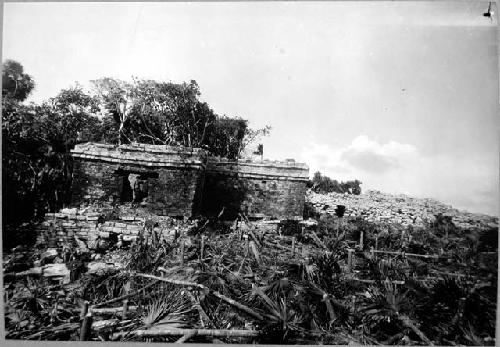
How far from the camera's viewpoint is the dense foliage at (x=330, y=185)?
41.3 feet

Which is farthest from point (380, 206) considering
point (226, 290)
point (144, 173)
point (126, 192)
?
point (126, 192)

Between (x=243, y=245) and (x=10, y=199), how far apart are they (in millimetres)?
5244

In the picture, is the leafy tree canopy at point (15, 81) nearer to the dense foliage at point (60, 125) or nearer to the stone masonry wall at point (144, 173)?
the dense foliage at point (60, 125)

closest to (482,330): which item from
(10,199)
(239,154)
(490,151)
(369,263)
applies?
(369,263)

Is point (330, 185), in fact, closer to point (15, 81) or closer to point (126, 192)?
point (126, 192)

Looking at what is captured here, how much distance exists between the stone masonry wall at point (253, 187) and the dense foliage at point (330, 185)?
458cm

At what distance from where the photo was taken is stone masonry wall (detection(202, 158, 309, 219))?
309 inches

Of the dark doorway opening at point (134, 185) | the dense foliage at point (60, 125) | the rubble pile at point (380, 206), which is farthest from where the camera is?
the rubble pile at point (380, 206)

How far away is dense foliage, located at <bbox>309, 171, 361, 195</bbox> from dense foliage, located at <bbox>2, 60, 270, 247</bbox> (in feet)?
19.2

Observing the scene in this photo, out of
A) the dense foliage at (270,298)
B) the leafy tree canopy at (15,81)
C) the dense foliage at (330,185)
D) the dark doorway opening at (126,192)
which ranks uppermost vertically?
the leafy tree canopy at (15,81)

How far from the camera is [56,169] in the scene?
705 centimetres

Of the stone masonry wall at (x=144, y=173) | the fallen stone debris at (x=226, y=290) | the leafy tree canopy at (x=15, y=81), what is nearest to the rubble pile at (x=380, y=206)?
the fallen stone debris at (x=226, y=290)

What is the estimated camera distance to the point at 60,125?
23.7 ft

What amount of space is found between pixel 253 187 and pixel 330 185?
22.0 ft
